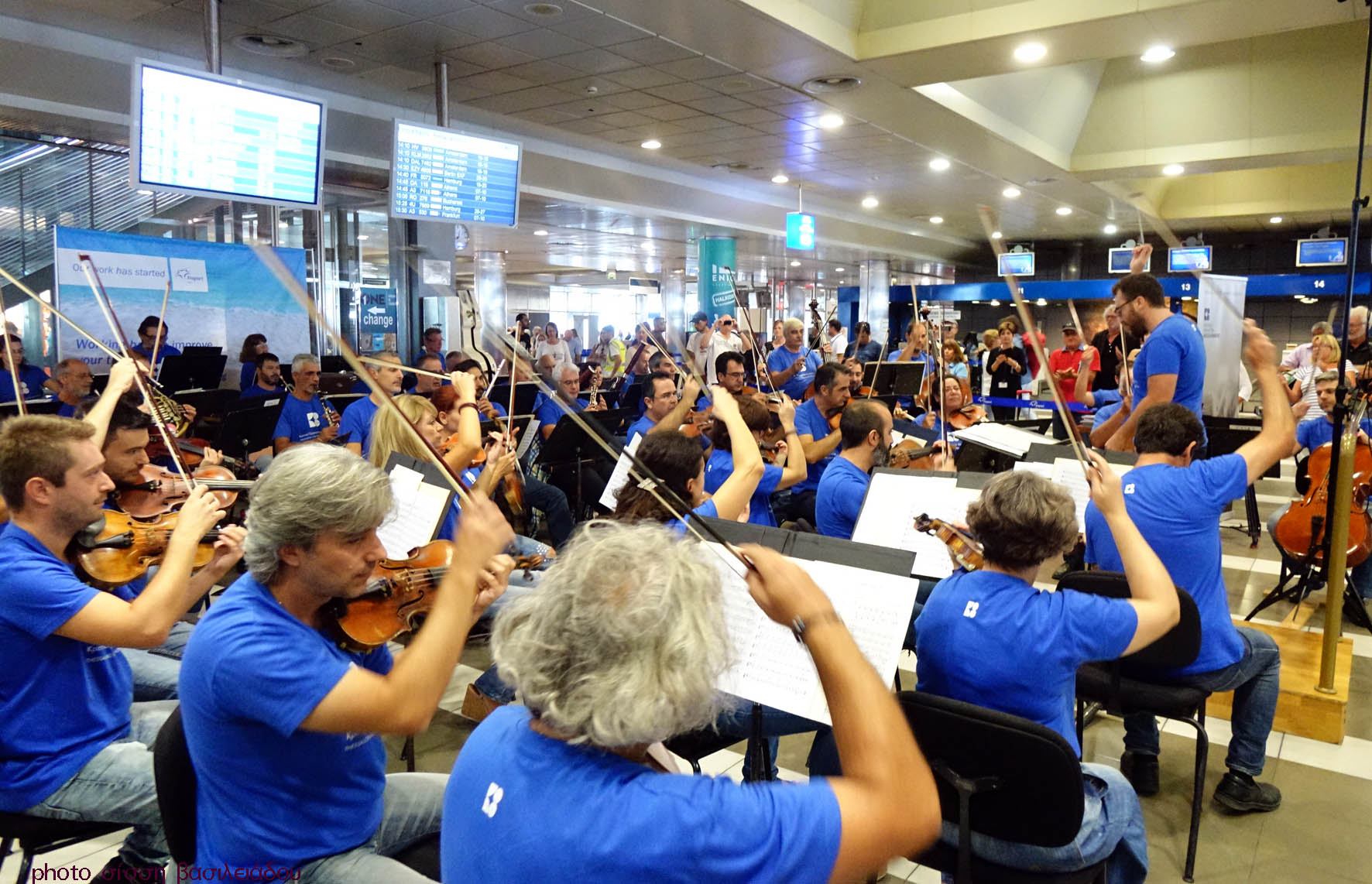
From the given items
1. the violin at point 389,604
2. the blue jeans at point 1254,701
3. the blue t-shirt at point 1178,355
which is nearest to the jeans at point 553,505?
the violin at point 389,604

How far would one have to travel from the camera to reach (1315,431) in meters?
4.64

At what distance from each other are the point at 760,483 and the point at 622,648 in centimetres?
248

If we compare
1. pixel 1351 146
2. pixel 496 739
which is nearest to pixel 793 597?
pixel 496 739

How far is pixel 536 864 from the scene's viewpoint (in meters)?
0.90

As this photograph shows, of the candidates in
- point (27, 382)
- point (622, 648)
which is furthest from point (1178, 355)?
point (27, 382)

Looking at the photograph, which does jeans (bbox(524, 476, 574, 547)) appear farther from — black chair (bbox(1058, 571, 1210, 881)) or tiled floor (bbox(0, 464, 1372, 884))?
black chair (bbox(1058, 571, 1210, 881))

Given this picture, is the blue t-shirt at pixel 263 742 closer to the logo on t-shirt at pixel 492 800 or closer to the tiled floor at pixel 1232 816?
the logo on t-shirt at pixel 492 800

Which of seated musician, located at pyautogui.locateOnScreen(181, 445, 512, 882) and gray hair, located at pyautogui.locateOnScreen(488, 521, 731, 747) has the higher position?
gray hair, located at pyautogui.locateOnScreen(488, 521, 731, 747)

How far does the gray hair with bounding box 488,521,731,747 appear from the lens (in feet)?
3.07

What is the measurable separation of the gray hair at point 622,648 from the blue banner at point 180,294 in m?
6.11

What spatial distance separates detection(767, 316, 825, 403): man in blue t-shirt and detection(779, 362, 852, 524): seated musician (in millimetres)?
2190

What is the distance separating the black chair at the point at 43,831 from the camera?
1.72 m

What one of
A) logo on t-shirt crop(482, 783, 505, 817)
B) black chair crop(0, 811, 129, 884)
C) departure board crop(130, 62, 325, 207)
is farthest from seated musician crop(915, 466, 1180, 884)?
departure board crop(130, 62, 325, 207)

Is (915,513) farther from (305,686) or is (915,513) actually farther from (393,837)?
(305,686)
